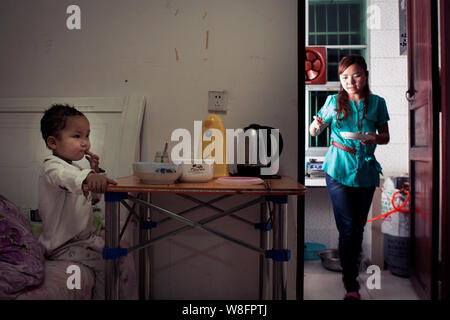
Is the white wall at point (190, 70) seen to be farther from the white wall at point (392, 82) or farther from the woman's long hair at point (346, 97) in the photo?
the white wall at point (392, 82)

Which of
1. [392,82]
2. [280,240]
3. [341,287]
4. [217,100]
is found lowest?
[341,287]

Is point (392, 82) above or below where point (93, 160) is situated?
above

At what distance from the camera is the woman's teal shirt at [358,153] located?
1687mm

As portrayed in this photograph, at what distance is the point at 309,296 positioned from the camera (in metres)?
1.82

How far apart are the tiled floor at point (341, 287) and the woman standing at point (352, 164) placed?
0.52ft

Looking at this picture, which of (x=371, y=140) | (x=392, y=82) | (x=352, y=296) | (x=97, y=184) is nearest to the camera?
(x=97, y=184)

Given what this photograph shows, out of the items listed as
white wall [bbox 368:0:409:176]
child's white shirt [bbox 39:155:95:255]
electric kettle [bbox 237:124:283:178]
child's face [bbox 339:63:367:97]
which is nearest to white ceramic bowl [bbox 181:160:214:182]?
electric kettle [bbox 237:124:283:178]

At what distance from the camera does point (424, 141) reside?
1.69 metres

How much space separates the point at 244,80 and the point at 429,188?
1.21 metres

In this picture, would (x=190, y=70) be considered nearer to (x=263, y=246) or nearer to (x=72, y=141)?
(x=72, y=141)

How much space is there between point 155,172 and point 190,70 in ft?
2.42

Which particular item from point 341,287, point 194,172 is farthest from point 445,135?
point 194,172

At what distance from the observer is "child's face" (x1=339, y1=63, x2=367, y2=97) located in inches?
70.4
